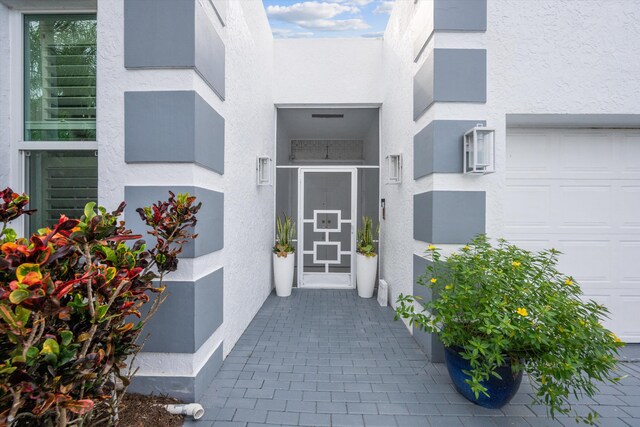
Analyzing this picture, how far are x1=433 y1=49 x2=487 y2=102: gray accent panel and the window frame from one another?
2662 millimetres

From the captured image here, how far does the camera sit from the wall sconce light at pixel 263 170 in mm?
4012

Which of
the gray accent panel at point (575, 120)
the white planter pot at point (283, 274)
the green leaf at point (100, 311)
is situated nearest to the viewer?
the green leaf at point (100, 311)

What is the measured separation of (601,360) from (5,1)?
14.5 feet

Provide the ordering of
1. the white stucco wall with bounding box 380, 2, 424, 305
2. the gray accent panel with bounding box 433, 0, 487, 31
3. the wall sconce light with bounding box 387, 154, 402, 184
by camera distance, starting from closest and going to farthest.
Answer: the gray accent panel with bounding box 433, 0, 487, 31 < the white stucco wall with bounding box 380, 2, 424, 305 < the wall sconce light with bounding box 387, 154, 402, 184

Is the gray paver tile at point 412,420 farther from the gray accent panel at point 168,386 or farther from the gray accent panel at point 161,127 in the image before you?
the gray accent panel at point 161,127

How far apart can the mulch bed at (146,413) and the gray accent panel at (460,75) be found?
2.95m

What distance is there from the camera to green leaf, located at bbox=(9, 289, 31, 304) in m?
0.95

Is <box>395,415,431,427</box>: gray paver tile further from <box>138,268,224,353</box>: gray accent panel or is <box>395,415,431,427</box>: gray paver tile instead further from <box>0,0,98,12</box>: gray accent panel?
<box>0,0,98,12</box>: gray accent panel

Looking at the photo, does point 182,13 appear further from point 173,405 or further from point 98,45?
point 173,405

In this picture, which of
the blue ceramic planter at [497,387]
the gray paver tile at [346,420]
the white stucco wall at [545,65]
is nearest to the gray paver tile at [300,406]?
the gray paver tile at [346,420]

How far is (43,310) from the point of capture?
41.1 inches

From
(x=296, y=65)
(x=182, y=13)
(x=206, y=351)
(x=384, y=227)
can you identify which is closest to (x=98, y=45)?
(x=182, y=13)

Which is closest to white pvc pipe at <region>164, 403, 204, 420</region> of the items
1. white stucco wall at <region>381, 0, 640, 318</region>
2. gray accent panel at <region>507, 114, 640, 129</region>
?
white stucco wall at <region>381, 0, 640, 318</region>

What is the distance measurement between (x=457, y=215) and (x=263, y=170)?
2486mm
